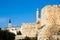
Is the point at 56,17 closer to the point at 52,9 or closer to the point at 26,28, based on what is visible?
the point at 52,9

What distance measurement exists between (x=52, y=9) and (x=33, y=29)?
17.7 m

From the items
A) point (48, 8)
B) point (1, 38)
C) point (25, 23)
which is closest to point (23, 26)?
point (25, 23)

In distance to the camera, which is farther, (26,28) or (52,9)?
(26,28)

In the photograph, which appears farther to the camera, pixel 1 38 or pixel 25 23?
pixel 25 23

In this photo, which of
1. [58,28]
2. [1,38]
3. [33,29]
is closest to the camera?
[58,28]

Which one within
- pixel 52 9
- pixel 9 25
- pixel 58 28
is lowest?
pixel 58 28

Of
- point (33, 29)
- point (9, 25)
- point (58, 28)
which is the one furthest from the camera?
point (9, 25)

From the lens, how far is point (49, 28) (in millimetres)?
32281

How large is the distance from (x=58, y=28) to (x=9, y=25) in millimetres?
60968

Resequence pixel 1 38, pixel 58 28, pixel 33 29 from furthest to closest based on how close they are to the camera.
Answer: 1. pixel 33 29
2. pixel 1 38
3. pixel 58 28

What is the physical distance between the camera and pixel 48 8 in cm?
3366

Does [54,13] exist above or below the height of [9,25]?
below

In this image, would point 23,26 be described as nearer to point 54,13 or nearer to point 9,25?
point 54,13

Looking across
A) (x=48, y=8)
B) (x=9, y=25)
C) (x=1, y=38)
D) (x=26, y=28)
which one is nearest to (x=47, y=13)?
(x=48, y=8)
